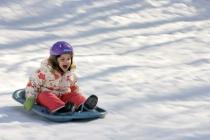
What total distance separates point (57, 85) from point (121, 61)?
2366 millimetres

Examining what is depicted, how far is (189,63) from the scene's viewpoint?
7434mm

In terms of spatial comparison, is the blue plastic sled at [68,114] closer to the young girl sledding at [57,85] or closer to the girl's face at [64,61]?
the young girl sledding at [57,85]

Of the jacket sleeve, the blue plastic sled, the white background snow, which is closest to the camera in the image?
the white background snow

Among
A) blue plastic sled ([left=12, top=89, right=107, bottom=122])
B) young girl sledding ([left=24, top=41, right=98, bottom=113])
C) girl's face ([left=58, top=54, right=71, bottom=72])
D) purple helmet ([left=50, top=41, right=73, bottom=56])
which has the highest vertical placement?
purple helmet ([left=50, top=41, right=73, bottom=56])

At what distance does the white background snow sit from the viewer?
4660mm

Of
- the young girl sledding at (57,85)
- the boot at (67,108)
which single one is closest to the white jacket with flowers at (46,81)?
the young girl sledding at (57,85)

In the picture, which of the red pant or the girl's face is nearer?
the red pant

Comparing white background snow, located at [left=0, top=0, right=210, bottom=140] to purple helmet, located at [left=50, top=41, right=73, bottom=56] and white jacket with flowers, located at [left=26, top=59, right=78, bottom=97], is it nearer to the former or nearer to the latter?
white jacket with flowers, located at [left=26, top=59, right=78, bottom=97]

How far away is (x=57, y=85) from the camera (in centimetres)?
507

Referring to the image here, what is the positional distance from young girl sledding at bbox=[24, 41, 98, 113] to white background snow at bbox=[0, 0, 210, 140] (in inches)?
6.4

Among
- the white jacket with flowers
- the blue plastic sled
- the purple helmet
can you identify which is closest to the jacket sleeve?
the white jacket with flowers

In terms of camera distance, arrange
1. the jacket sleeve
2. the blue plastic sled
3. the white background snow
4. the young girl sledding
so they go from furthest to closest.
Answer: the jacket sleeve
the young girl sledding
the blue plastic sled
the white background snow

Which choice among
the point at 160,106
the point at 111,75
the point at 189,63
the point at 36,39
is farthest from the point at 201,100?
the point at 36,39

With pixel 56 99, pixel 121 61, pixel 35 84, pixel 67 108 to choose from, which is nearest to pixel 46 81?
pixel 35 84
